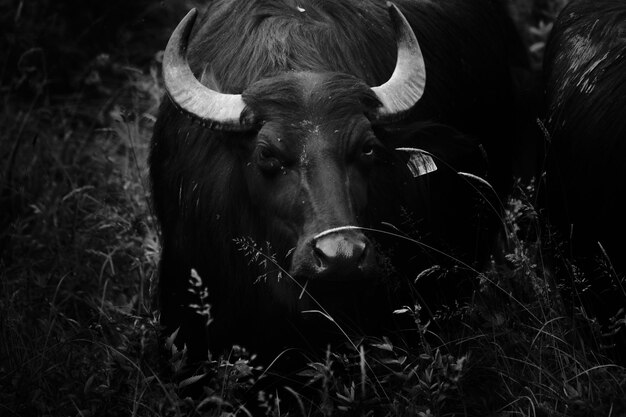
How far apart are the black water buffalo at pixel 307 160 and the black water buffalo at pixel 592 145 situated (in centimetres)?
43

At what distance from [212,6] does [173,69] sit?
96 centimetres

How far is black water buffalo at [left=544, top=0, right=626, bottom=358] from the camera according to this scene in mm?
4828

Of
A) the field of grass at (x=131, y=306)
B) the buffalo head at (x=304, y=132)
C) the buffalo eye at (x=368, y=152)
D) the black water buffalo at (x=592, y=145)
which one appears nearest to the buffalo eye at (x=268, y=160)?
the buffalo head at (x=304, y=132)

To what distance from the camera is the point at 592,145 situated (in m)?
4.95

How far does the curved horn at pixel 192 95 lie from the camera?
186 inches

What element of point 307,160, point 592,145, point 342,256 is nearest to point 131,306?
point 307,160

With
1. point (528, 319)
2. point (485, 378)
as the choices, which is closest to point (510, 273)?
point (528, 319)

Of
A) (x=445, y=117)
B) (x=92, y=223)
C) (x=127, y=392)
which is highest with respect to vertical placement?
(x=445, y=117)

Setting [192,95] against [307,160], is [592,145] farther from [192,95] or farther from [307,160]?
[192,95]

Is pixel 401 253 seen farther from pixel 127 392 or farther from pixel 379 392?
pixel 127 392

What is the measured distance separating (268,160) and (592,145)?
1.47 m

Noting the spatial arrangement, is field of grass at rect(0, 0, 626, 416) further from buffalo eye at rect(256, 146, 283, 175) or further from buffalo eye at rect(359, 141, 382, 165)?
buffalo eye at rect(256, 146, 283, 175)

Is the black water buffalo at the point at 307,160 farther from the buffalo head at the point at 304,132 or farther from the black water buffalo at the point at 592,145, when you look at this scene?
the black water buffalo at the point at 592,145

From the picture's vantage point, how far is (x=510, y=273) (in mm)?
5125
